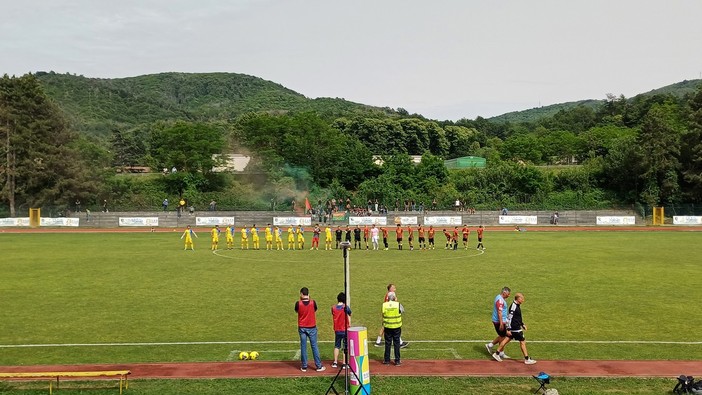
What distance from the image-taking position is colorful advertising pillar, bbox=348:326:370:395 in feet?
37.2

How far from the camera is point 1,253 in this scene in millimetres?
36406

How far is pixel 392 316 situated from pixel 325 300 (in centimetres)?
787

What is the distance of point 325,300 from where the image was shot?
68.2 ft

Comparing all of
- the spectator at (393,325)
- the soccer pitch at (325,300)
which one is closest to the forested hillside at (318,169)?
the soccer pitch at (325,300)

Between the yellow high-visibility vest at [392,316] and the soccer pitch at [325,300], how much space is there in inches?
52.5

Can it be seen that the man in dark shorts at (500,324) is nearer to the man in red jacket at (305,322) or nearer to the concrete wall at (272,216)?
the man in red jacket at (305,322)

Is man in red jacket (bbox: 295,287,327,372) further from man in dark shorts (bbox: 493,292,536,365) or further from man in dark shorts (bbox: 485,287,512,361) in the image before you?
man in dark shorts (bbox: 493,292,536,365)

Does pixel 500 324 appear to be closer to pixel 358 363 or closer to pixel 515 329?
pixel 515 329

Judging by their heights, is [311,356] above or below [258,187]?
below

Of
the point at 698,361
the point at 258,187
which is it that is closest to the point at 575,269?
the point at 698,361

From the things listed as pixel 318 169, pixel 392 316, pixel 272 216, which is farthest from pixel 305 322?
pixel 318 169

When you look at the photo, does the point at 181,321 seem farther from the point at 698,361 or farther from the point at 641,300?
the point at 641,300

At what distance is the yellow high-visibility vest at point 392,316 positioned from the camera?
43.0ft

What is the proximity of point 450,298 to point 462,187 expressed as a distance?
2413 inches
